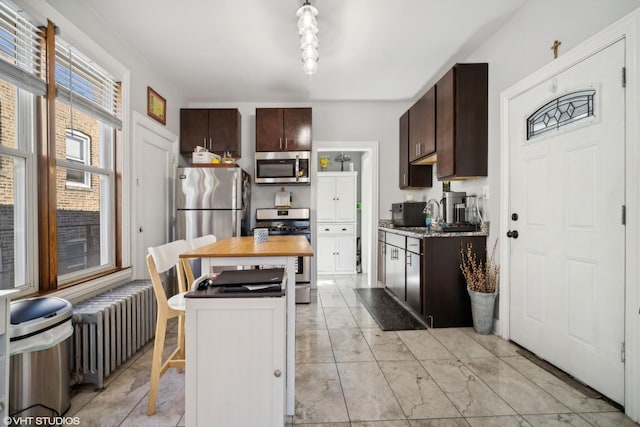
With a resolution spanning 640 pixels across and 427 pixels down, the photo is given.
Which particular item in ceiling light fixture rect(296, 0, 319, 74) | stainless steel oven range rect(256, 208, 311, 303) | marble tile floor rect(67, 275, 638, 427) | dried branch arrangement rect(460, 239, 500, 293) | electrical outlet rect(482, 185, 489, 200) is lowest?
marble tile floor rect(67, 275, 638, 427)

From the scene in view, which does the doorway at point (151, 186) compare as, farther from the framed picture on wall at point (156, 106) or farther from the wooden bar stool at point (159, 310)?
the wooden bar stool at point (159, 310)

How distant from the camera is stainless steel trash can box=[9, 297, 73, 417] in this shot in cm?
128

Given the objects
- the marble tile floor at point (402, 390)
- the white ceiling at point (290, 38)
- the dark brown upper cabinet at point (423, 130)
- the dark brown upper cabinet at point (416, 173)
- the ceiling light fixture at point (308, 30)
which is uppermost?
the white ceiling at point (290, 38)

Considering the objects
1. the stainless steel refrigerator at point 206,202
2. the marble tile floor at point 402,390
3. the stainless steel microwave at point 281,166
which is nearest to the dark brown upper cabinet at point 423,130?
the stainless steel microwave at point 281,166

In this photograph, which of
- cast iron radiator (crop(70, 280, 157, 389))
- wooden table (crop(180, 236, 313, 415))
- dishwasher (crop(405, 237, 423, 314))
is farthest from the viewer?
dishwasher (crop(405, 237, 423, 314))

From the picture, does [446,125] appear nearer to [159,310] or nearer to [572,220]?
[572,220]

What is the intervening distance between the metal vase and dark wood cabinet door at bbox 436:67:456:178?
3.75ft

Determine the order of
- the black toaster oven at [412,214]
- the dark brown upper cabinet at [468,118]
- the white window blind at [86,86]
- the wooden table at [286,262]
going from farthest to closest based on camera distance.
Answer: the black toaster oven at [412,214], the dark brown upper cabinet at [468,118], the white window blind at [86,86], the wooden table at [286,262]

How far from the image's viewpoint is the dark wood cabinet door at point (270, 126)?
3740 mm

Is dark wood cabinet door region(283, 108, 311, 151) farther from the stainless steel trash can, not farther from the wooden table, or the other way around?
the stainless steel trash can

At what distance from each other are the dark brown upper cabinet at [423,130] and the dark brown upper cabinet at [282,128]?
52.9 inches

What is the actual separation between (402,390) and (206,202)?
269cm

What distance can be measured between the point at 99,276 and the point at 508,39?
386 cm

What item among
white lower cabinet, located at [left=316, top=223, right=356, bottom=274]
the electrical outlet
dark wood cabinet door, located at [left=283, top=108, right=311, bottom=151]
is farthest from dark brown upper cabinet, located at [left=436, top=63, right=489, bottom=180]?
white lower cabinet, located at [left=316, top=223, right=356, bottom=274]
